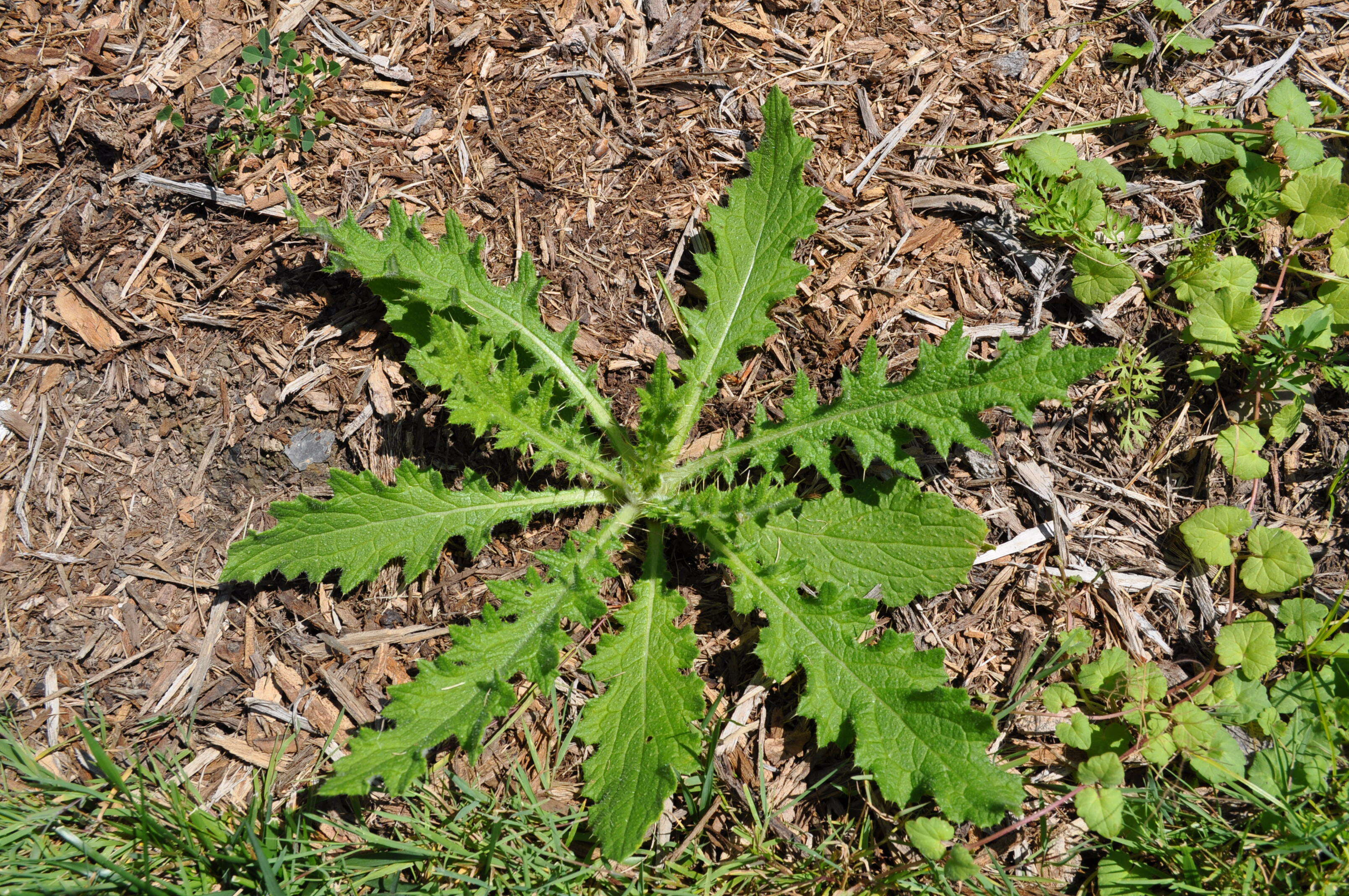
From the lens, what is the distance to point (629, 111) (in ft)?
11.4

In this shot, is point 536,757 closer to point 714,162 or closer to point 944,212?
point 714,162

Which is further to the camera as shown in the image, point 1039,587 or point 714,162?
point 714,162

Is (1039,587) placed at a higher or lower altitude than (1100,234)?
lower

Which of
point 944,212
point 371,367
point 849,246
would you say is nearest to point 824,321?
point 849,246

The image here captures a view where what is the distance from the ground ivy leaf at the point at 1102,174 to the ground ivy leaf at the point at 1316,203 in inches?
25.2

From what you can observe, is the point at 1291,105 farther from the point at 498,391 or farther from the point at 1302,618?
the point at 498,391

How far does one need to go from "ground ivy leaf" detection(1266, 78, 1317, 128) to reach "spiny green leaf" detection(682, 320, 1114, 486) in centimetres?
156

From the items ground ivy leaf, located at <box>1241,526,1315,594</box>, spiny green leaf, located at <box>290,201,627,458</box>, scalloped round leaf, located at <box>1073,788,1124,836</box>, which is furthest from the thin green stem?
scalloped round leaf, located at <box>1073,788,1124,836</box>

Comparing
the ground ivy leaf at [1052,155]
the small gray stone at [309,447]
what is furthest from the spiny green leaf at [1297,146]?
the small gray stone at [309,447]

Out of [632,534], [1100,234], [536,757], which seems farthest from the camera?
[1100,234]

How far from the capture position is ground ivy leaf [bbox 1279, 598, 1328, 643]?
305 centimetres

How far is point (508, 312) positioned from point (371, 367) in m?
0.60

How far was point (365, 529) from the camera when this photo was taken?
111 inches

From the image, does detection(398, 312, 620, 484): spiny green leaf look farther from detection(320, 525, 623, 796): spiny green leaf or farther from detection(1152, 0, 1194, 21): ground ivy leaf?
detection(1152, 0, 1194, 21): ground ivy leaf
